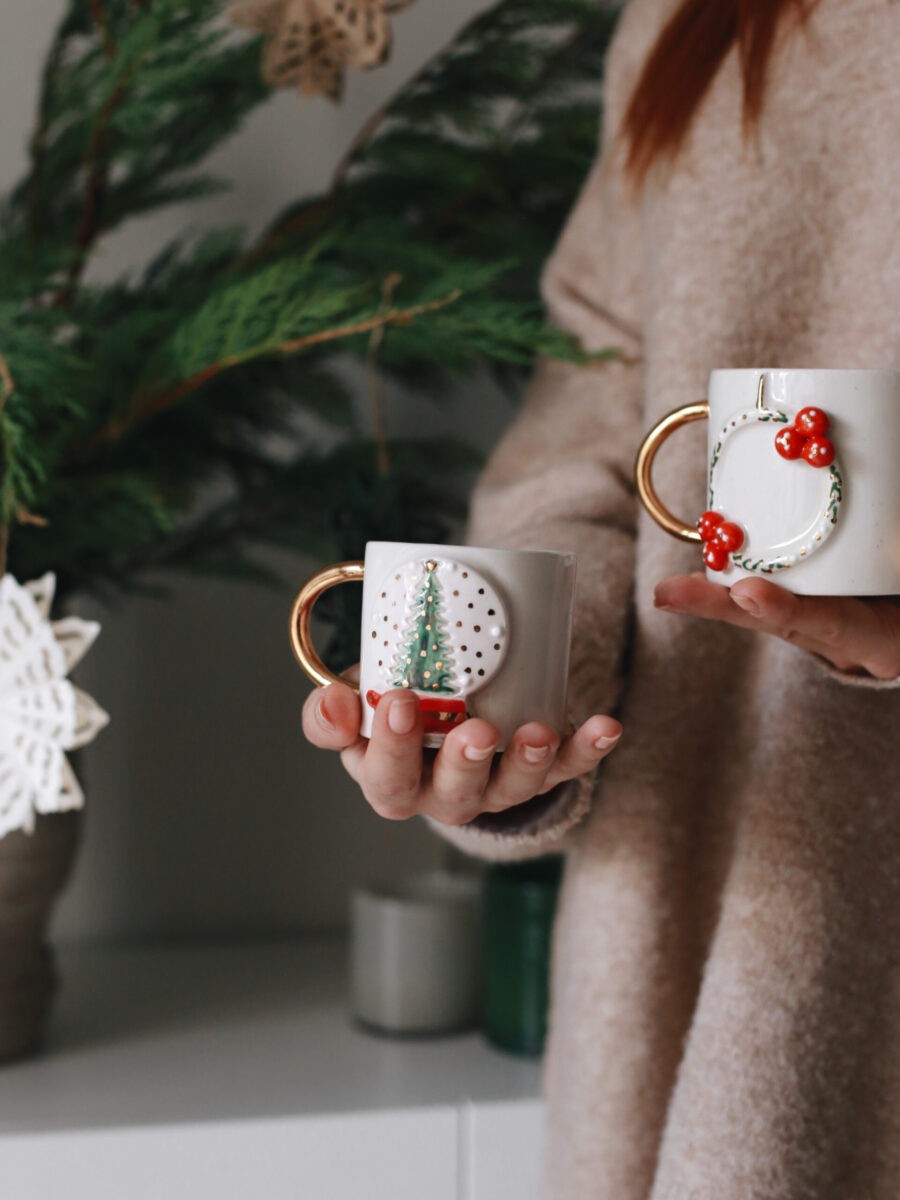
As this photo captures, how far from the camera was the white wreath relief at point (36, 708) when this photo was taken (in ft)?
2.15

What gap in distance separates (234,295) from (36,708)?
25 centimetres

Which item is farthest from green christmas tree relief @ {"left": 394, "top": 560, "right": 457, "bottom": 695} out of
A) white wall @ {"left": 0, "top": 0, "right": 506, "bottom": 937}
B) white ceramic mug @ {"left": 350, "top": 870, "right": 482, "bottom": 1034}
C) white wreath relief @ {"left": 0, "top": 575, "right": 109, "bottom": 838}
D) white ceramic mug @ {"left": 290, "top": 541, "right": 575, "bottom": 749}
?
white wall @ {"left": 0, "top": 0, "right": 506, "bottom": 937}

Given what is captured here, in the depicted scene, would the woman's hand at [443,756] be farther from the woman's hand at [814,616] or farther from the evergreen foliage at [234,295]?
the evergreen foliage at [234,295]

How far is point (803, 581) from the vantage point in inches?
18.8

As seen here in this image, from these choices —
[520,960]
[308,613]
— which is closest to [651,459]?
[308,613]

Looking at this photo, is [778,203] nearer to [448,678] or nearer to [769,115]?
[769,115]

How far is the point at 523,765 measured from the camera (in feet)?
1.55

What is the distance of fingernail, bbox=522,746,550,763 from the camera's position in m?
0.47

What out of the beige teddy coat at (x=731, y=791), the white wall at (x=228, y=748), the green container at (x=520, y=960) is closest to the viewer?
the beige teddy coat at (x=731, y=791)

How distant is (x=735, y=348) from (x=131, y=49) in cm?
37

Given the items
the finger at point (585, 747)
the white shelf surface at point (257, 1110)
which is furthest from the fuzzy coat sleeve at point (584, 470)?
the white shelf surface at point (257, 1110)

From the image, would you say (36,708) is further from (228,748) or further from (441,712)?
(228,748)

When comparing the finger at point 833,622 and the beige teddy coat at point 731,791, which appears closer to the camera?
the finger at point 833,622

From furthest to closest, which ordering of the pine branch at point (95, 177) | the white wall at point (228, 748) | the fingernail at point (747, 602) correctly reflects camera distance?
1. the white wall at point (228, 748)
2. the pine branch at point (95, 177)
3. the fingernail at point (747, 602)
